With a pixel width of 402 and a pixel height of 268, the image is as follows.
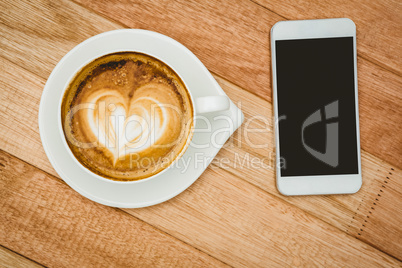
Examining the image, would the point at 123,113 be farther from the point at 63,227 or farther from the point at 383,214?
the point at 383,214

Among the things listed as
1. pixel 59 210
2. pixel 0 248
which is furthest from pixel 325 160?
pixel 0 248

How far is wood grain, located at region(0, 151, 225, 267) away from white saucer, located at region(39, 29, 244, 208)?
0.09 meters

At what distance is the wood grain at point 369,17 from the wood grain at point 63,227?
595 mm

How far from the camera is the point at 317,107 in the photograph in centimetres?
72

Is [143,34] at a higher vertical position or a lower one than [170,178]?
higher

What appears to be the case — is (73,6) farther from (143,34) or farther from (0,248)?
(0,248)

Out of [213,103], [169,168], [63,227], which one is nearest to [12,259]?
[63,227]

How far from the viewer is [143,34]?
0.62m

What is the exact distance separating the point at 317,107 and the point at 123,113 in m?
0.43

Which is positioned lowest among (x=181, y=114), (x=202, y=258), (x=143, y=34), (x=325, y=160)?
(x=202, y=258)

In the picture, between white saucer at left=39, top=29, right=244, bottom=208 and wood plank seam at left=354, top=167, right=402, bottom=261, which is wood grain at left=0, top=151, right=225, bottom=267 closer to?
white saucer at left=39, top=29, right=244, bottom=208

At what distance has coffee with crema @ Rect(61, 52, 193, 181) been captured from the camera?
578 millimetres

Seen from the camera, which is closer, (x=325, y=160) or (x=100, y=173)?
(x=100, y=173)

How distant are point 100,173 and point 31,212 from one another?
25 centimetres
